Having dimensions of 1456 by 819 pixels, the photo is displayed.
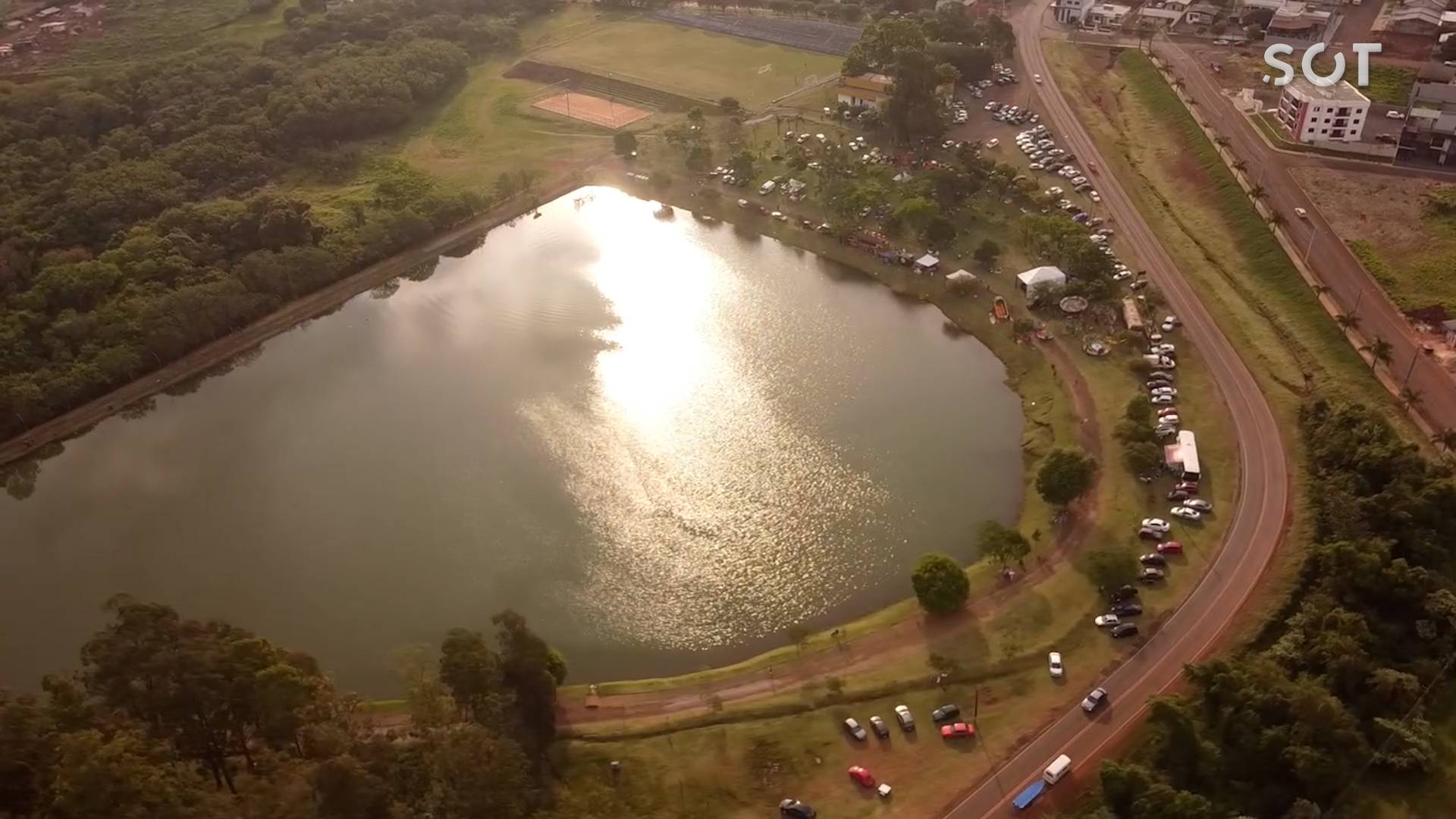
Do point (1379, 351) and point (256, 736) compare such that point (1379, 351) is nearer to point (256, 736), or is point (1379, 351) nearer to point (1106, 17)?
point (256, 736)

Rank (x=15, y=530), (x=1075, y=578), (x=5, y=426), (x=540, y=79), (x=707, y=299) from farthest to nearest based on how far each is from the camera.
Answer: (x=540, y=79), (x=707, y=299), (x=5, y=426), (x=15, y=530), (x=1075, y=578)

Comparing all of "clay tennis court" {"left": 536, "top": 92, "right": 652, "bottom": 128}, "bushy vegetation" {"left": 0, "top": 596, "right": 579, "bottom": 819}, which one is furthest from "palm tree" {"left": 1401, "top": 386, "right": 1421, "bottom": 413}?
"clay tennis court" {"left": 536, "top": 92, "right": 652, "bottom": 128}

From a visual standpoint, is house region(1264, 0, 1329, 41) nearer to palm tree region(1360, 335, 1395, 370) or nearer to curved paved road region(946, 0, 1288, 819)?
curved paved road region(946, 0, 1288, 819)

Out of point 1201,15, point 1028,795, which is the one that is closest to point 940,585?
point 1028,795

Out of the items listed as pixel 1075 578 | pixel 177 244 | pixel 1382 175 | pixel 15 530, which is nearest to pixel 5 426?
pixel 15 530

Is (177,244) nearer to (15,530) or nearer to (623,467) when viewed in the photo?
(15,530)

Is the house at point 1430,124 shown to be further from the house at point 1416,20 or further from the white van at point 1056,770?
the white van at point 1056,770
